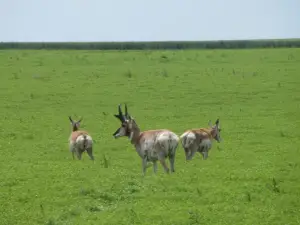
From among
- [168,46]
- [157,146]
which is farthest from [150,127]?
[168,46]

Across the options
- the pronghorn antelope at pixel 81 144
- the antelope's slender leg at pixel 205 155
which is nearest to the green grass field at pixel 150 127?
the antelope's slender leg at pixel 205 155

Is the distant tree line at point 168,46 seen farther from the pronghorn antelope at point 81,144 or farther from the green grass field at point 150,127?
the pronghorn antelope at point 81,144

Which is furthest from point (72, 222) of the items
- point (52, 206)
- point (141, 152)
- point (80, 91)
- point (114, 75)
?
point (114, 75)

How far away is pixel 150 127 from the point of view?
97.4 feet

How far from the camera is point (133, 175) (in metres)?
19.8

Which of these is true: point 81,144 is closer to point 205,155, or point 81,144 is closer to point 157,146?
point 157,146

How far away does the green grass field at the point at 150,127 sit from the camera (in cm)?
1602

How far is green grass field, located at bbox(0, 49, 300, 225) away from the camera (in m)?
16.0

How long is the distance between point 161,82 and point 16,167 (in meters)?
21.9

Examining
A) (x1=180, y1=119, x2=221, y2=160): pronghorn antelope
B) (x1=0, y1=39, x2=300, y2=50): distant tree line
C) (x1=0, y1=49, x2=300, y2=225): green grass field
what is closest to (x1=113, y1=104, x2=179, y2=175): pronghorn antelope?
(x1=0, y1=49, x2=300, y2=225): green grass field

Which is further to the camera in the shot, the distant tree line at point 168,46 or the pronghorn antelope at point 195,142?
the distant tree line at point 168,46

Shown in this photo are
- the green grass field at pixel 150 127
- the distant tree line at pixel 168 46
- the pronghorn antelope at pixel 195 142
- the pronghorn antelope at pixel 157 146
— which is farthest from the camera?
the distant tree line at pixel 168 46

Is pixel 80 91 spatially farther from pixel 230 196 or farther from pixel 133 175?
pixel 230 196

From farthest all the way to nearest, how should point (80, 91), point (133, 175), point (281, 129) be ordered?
point (80, 91), point (281, 129), point (133, 175)
